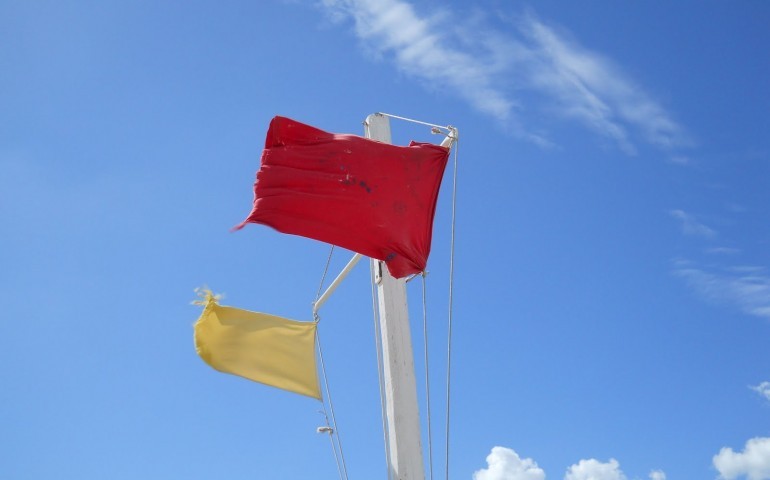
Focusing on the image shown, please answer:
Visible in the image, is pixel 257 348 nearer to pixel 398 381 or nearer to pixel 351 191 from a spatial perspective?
pixel 398 381

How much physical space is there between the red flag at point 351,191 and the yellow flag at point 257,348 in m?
1.26

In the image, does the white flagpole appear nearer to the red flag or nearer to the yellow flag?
the red flag

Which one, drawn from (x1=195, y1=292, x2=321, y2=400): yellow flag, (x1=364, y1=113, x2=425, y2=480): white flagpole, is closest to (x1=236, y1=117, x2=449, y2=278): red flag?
(x1=364, y1=113, x2=425, y2=480): white flagpole

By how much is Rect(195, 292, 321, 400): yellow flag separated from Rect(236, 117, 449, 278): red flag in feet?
4.14

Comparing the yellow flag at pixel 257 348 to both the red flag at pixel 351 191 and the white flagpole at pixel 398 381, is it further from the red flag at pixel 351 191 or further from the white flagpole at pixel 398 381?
the red flag at pixel 351 191

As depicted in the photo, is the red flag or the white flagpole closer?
the white flagpole

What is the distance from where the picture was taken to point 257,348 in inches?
368

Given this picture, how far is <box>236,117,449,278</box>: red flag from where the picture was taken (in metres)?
9.26

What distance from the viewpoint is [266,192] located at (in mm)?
9492

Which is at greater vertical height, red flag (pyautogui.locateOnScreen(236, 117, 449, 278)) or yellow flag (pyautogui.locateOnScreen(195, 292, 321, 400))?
red flag (pyautogui.locateOnScreen(236, 117, 449, 278))

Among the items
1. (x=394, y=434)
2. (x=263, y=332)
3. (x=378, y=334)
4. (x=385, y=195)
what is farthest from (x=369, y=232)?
(x=394, y=434)

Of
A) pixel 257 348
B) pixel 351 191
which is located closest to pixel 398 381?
pixel 257 348

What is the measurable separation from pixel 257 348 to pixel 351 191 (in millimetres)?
2246

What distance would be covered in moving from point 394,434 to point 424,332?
5.02ft
